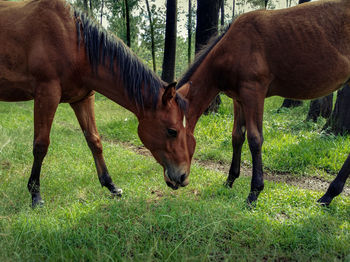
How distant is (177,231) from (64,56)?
2290 mm

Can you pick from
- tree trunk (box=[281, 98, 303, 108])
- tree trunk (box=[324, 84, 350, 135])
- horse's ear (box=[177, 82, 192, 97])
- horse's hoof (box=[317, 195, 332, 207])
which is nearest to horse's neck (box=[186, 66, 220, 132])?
horse's ear (box=[177, 82, 192, 97])

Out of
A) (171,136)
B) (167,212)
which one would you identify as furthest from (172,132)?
(167,212)

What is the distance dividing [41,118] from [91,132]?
0.74 metres

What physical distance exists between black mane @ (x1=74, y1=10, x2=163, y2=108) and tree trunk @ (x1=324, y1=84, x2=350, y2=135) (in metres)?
4.46

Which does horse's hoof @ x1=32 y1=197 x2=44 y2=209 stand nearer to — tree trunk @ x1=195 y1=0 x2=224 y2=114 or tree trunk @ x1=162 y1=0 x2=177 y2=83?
tree trunk @ x1=195 y1=0 x2=224 y2=114

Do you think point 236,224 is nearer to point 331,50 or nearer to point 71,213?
point 71,213

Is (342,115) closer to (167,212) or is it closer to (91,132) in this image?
(167,212)

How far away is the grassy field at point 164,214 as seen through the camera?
205 cm

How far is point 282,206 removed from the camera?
3.09m

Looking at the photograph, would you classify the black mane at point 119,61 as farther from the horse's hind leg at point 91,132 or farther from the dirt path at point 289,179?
the dirt path at point 289,179

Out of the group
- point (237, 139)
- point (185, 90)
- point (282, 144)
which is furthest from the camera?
point (282, 144)

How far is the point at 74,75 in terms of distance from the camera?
3100 millimetres

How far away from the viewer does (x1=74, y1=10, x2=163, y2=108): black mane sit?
3.05 meters

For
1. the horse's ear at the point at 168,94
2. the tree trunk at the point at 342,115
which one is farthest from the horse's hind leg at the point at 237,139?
the tree trunk at the point at 342,115
